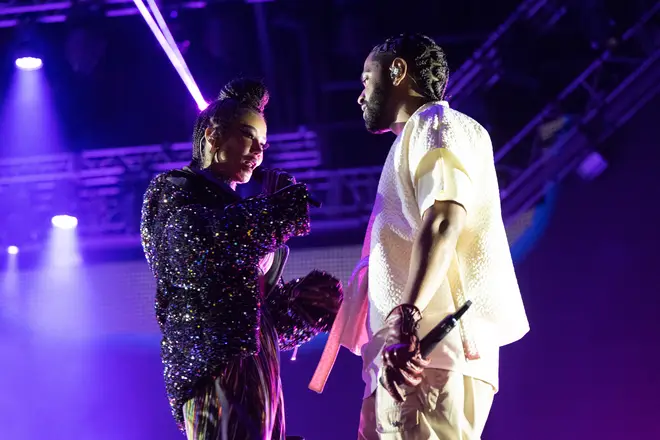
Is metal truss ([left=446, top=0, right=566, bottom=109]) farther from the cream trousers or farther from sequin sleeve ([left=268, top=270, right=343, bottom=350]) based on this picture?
the cream trousers

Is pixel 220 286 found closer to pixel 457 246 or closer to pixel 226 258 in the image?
pixel 226 258

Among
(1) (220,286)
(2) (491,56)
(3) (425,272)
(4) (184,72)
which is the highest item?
(2) (491,56)

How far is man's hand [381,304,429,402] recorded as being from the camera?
144cm

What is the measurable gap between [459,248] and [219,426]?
700mm

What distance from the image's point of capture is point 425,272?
151cm

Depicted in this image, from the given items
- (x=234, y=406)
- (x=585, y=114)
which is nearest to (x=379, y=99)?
(x=234, y=406)

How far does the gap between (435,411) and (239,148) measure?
3.12 ft

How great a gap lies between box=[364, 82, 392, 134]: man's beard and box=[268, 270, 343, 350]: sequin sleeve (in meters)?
0.54

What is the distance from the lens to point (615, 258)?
555 cm

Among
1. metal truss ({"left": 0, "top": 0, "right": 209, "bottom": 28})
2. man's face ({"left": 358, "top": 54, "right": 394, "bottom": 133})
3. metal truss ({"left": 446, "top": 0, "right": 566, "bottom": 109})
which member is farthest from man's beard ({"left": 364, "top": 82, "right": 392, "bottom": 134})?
metal truss ({"left": 0, "top": 0, "right": 209, "bottom": 28})

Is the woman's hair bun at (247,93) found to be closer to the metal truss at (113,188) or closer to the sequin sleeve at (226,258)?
the sequin sleeve at (226,258)

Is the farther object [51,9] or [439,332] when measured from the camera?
[51,9]

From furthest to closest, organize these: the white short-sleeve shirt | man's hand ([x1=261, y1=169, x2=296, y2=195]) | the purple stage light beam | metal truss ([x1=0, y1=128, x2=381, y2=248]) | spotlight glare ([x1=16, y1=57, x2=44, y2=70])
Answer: spotlight glare ([x1=16, y1=57, x2=44, y2=70]) → metal truss ([x1=0, y1=128, x2=381, y2=248]) → the purple stage light beam → man's hand ([x1=261, y1=169, x2=296, y2=195]) → the white short-sleeve shirt

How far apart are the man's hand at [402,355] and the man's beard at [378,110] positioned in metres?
0.56
